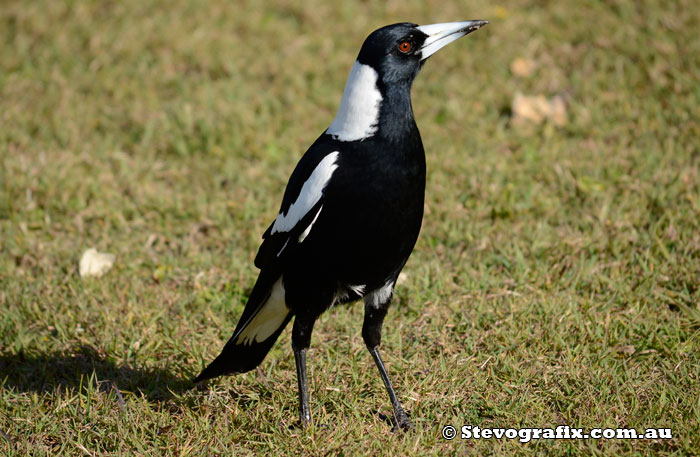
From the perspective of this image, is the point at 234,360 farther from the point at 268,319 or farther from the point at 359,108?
the point at 359,108

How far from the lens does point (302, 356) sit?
2660 mm

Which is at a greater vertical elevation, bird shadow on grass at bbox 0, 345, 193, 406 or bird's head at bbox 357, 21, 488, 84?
bird's head at bbox 357, 21, 488, 84

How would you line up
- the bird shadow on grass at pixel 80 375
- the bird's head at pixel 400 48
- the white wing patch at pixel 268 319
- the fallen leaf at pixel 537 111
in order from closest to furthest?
the bird's head at pixel 400 48
the white wing patch at pixel 268 319
the bird shadow on grass at pixel 80 375
the fallen leaf at pixel 537 111

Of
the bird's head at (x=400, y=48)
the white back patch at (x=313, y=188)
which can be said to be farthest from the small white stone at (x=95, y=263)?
the bird's head at (x=400, y=48)

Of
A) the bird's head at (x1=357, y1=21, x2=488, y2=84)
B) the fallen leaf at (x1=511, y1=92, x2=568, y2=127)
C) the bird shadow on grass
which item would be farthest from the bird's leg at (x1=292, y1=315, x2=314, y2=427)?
the fallen leaf at (x1=511, y1=92, x2=568, y2=127)

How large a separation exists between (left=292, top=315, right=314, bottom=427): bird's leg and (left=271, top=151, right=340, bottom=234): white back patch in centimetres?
35

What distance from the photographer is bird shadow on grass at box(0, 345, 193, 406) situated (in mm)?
2869

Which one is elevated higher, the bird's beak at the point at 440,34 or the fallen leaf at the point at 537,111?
the bird's beak at the point at 440,34

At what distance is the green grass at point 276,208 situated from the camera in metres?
2.66

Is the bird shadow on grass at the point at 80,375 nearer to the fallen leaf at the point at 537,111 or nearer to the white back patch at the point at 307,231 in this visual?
the white back patch at the point at 307,231

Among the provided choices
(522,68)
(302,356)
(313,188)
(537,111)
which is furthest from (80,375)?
(522,68)

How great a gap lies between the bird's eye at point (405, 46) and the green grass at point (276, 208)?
1.12 m

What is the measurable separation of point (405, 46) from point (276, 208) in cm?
161

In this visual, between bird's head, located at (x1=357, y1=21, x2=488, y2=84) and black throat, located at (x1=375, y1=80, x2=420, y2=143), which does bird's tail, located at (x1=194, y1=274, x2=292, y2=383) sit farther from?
bird's head, located at (x1=357, y1=21, x2=488, y2=84)
